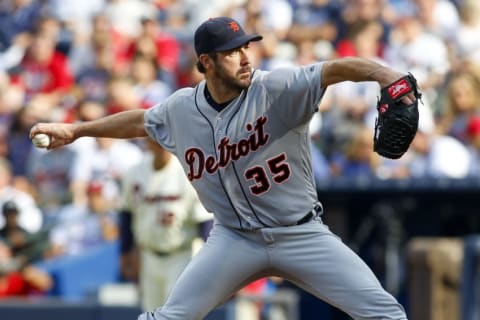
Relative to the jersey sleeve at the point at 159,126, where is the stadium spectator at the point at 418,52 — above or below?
below

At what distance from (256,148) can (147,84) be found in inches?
263

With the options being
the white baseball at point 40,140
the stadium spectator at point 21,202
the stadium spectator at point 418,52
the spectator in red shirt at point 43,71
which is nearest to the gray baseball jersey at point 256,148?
the white baseball at point 40,140

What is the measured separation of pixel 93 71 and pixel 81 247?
2.55 meters

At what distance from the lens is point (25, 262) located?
35.0 ft

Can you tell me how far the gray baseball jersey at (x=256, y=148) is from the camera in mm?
5793

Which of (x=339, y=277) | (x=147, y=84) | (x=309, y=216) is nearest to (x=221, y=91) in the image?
(x=309, y=216)

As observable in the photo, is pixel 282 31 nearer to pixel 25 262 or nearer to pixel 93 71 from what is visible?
pixel 93 71

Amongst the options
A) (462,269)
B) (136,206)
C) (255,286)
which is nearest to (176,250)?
(136,206)

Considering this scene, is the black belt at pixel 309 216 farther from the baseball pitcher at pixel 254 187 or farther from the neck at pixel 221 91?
the neck at pixel 221 91

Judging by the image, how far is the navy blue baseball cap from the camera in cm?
584

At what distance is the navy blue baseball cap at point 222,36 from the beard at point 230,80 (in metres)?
0.10

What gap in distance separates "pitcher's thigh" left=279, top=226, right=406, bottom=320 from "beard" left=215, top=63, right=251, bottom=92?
2.52 feet

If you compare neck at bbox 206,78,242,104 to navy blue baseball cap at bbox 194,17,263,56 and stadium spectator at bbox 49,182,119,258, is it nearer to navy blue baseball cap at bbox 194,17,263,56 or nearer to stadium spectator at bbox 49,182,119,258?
navy blue baseball cap at bbox 194,17,263,56

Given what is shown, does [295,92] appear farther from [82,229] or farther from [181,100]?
[82,229]
